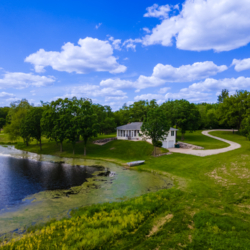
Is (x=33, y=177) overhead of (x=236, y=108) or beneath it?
beneath

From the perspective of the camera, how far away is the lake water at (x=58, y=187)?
18.4 m

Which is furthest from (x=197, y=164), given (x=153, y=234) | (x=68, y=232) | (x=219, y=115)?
(x=219, y=115)

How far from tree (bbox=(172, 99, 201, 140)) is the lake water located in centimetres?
3636

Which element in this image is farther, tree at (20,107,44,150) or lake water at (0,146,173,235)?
tree at (20,107,44,150)

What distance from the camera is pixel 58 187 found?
26.5 metres

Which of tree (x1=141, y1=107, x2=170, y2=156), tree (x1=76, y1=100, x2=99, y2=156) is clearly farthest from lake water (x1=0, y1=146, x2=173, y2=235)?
tree (x1=141, y1=107, x2=170, y2=156)

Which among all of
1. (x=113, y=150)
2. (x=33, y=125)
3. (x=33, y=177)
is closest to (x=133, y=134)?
(x=113, y=150)

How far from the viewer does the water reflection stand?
2403 centimetres

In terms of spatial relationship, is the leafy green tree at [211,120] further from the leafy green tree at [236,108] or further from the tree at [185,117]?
the tree at [185,117]

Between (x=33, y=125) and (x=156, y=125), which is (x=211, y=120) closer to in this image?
(x=156, y=125)

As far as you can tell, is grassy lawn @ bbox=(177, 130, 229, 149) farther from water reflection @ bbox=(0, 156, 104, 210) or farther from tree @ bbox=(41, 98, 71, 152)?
tree @ bbox=(41, 98, 71, 152)

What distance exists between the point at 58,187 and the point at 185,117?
173 feet

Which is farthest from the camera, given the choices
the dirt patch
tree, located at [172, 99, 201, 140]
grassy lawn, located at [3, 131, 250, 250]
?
tree, located at [172, 99, 201, 140]

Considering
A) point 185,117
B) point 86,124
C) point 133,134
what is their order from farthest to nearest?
point 185,117 → point 133,134 → point 86,124
